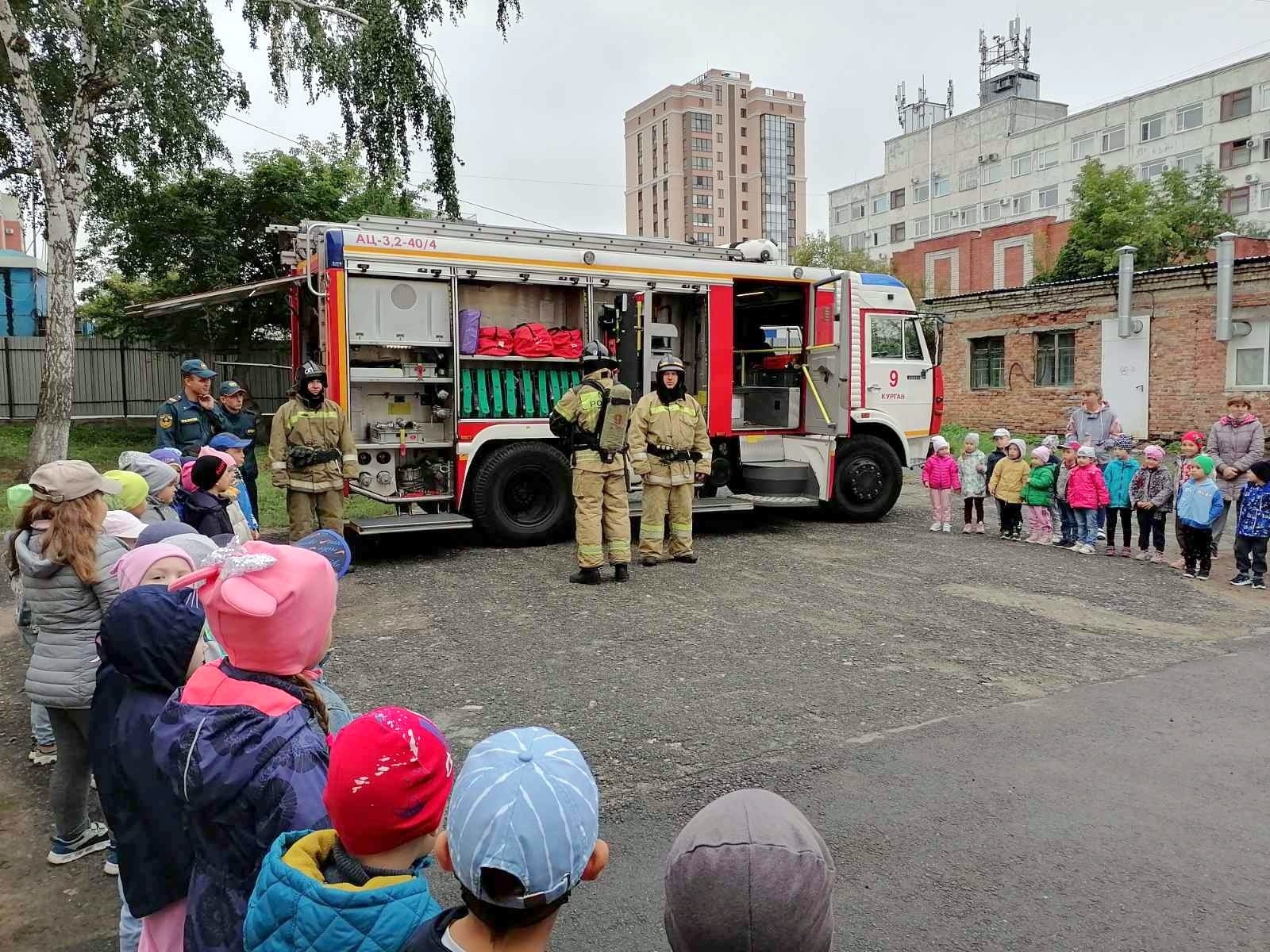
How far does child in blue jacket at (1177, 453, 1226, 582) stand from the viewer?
8266 mm

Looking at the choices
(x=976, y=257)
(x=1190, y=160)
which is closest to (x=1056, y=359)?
(x=976, y=257)

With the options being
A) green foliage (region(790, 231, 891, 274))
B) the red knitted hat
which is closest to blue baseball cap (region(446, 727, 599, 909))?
the red knitted hat

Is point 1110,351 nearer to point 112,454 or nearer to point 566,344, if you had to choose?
point 566,344

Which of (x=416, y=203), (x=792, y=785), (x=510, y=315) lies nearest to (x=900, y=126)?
(x=416, y=203)

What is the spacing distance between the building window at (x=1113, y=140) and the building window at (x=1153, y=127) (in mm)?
1251

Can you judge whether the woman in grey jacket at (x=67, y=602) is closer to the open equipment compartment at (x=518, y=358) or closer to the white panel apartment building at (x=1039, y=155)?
the open equipment compartment at (x=518, y=358)

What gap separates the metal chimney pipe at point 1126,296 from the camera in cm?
2033

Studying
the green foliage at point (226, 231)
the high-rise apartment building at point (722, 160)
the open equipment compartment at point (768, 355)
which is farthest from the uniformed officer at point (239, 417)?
the high-rise apartment building at point (722, 160)

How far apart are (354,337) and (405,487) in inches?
59.8

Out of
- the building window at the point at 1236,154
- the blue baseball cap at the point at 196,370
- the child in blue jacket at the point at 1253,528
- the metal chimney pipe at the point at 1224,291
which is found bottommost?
the child in blue jacket at the point at 1253,528

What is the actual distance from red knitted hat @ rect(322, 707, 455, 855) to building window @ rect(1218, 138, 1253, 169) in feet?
182

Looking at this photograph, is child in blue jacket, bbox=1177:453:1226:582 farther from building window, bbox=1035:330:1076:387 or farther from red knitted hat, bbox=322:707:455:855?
building window, bbox=1035:330:1076:387

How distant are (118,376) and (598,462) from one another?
54.5 feet

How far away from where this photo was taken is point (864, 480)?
11.3m
